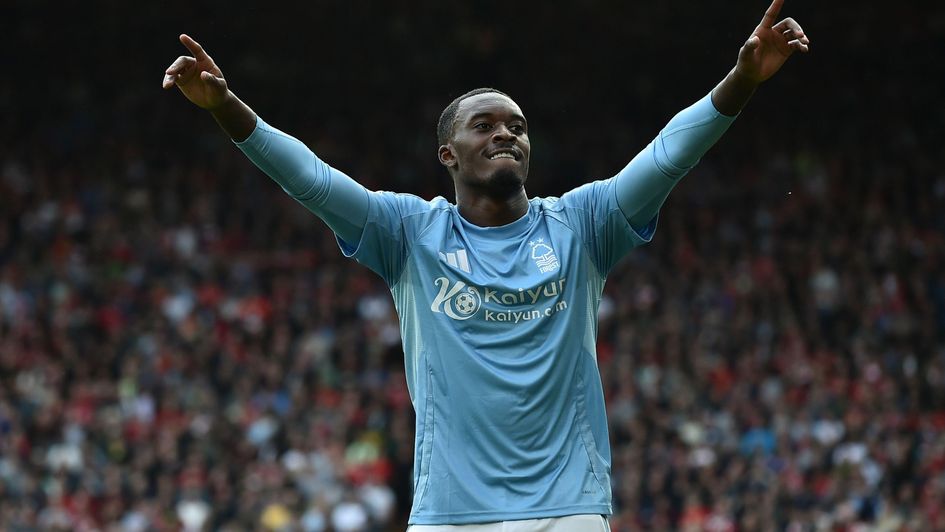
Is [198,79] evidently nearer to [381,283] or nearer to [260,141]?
[260,141]

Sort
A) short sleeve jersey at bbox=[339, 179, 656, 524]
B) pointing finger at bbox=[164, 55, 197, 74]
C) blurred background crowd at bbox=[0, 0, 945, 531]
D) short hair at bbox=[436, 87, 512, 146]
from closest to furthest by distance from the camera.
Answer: short sleeve jersey at bbox=[339, 179, 656, 524] → pointing finger at bbox=[164, 55, 197, 74] → short hair at bbox=[436, 87, 512, 146] → blurred background crowd at bbox=[0, 0, 945, 531]

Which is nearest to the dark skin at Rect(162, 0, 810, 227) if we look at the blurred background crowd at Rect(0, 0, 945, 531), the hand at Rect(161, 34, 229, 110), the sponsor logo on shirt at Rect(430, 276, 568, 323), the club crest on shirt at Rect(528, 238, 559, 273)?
the hand at Rect(161, 34, 229, 110)

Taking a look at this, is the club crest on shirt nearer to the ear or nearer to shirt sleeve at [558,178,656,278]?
shirt sleeve at [558,178,656,278]

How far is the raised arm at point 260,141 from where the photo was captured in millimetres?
4211

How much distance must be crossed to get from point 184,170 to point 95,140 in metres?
1.55

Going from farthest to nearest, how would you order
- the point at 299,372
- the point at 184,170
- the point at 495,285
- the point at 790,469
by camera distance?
1. the point at 184,170
2. the point at 299,372
3. the point at 790,469
4. the point at 495,285

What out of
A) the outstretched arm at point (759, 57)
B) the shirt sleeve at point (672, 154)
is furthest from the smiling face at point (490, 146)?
the outstretched arm at point (759, 57)

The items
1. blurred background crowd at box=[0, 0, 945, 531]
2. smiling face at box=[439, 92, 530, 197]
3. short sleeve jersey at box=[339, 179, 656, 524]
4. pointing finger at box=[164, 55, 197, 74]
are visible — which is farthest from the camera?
blurred background crowd at box=[0, 0, 945, 531]

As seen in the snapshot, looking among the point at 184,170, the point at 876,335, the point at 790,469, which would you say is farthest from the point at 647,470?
the point at 184,170

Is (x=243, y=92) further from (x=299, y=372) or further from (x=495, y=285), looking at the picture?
(x=495, y=285)

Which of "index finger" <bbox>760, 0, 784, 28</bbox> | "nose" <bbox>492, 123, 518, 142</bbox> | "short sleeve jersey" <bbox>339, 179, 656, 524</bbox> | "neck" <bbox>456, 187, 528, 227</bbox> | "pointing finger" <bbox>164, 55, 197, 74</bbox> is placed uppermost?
"pointing finger" <bbox>164, 55, 197, 74</bbox>

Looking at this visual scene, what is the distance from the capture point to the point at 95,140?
853 inches

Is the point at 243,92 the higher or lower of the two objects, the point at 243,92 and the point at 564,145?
the higher

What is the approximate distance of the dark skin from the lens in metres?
4.16
